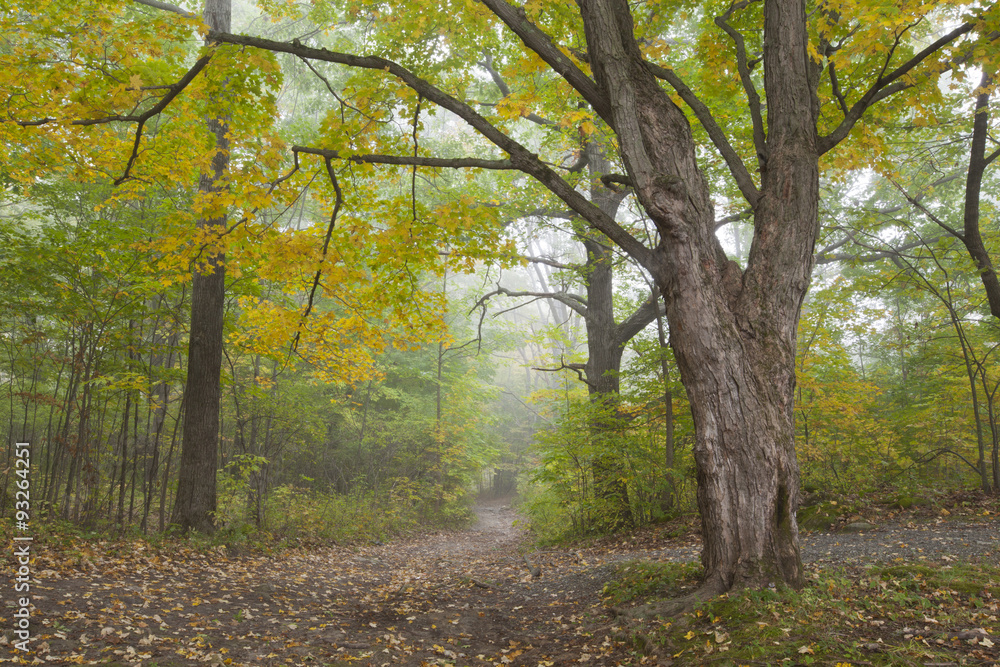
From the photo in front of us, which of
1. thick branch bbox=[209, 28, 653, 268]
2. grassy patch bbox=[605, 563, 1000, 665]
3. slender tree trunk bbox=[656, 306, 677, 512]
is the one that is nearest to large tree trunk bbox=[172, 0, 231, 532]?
thick branch bbox=[209, 28, 653, 268]

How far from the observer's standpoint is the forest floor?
3.26 meters

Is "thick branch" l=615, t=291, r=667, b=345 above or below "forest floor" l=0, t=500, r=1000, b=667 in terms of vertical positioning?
above

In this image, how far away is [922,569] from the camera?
3641 millimetres

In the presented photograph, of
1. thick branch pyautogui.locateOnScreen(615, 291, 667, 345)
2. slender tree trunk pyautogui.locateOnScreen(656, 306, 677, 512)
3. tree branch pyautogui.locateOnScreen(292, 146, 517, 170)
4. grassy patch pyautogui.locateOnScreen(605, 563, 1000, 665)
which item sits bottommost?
grassy patch pyautogui.locateOnScreen(605, 563, 1000, 665)

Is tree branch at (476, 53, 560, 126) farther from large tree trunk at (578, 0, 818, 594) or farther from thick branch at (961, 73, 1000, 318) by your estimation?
thick branch at (961, 73, 1000, 318)

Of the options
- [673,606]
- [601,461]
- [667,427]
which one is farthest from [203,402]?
[667,427]

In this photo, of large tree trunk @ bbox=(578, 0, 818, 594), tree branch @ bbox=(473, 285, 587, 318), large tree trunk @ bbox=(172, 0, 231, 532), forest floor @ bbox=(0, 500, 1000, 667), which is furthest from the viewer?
tree branch @ bbox=(473, 285, 587, 318)

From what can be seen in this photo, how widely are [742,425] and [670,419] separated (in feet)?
15.0

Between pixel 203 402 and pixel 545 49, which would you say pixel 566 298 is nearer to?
pixel 203 402

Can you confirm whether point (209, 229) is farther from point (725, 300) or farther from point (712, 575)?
point (712, 575)

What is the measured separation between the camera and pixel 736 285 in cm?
378

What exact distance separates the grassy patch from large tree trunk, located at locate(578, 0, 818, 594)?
0.25m

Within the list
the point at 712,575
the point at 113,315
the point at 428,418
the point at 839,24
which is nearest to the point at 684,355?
the point at 712,575

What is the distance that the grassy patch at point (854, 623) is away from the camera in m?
2.49
